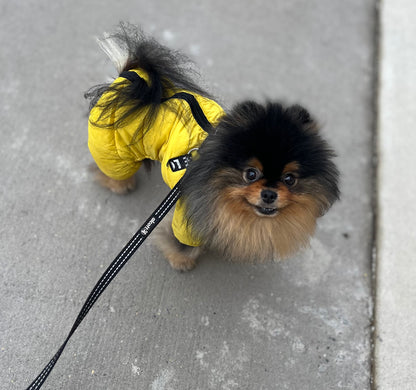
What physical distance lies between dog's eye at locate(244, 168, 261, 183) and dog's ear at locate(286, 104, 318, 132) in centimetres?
28

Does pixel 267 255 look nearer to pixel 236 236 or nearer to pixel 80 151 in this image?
pixel 236 236

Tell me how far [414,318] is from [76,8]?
3.44 meters

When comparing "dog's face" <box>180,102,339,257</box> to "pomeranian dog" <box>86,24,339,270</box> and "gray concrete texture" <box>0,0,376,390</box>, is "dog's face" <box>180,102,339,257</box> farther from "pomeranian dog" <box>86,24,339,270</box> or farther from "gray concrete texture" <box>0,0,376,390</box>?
"gray concrete texture" <box>0,0,376,390</box>

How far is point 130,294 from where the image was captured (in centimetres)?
226

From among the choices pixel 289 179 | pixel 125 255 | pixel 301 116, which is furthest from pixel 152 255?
pixel 301 116

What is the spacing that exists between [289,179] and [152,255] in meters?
1.13

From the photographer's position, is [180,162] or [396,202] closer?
[180,162]

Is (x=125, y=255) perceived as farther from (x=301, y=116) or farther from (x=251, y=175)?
(x=301, y=116)

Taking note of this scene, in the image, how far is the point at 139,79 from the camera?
1.89 m

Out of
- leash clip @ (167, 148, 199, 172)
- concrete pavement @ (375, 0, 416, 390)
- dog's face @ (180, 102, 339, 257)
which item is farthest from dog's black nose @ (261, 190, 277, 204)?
concrete pavement @ (375, 0, 416, 390)

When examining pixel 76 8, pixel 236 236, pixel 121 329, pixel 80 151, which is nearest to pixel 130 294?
pixel 121 329

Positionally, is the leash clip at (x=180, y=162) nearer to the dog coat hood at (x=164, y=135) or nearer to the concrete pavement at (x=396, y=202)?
the dog coat hood at (x=164, y=135)

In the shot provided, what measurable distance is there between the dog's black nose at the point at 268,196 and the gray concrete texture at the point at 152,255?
36.7 inches

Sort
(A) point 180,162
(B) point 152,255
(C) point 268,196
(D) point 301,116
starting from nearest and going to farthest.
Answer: (C) point 268,196, (D) point 301,116, (A) point 180,162, (B) point 152,255
